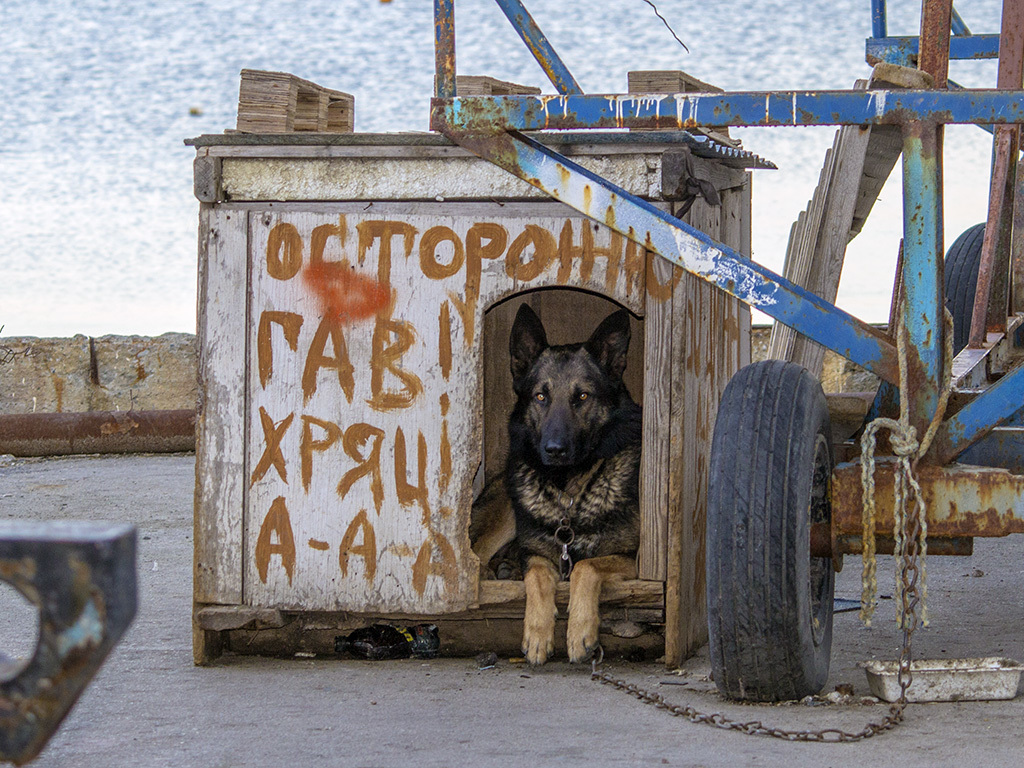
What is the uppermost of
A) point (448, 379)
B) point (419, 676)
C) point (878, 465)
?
point (448, 379)

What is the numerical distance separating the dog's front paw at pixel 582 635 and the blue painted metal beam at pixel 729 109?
5.94 feet

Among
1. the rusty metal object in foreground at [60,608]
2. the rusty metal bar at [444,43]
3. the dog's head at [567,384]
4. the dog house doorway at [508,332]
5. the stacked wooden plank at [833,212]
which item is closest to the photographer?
the rusty metal object in foreground at [60,608]

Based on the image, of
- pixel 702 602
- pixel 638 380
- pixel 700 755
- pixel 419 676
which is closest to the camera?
pixel 700 755

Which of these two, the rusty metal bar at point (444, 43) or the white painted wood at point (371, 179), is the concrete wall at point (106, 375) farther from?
the rusty metal bar at point (444, 43)

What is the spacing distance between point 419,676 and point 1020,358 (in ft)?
9.98

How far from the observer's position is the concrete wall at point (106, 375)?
12.1 m

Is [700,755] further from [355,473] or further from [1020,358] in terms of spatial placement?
[1020,358]

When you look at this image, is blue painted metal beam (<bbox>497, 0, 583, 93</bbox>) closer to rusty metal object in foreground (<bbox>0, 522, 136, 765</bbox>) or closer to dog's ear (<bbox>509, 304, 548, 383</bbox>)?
dog's ear (<bbox>509, 304, 548, 383</bbox>)

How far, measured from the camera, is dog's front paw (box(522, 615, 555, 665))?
4488 millimetres

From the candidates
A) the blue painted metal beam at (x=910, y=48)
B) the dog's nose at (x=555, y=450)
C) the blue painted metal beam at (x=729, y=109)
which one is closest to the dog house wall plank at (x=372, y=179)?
the blue painted metal beam at (x=729, y=109)

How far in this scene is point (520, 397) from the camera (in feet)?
17.8

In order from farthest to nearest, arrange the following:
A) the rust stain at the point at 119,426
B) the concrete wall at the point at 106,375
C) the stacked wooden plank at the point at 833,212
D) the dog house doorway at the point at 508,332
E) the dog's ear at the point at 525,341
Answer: the concrete wall at the point at 106,375 → the rust stain at the point at 119,426 → the stacked wooden plank at the point at 833,212 → the dog house doorway at the point at 508,332 → the dog's ear at the point at 525,341

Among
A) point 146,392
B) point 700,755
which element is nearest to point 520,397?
point 700,755

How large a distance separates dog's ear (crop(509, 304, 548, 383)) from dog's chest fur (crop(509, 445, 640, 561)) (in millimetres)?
527
